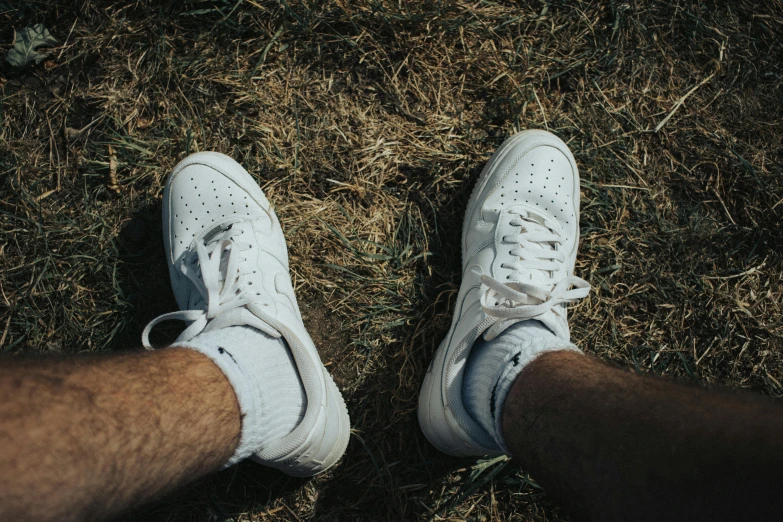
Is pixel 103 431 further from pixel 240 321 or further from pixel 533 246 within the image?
pixel 533 246

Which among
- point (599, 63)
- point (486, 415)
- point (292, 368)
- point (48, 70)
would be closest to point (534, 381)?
point (486, 415)

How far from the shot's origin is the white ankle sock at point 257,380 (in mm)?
1203

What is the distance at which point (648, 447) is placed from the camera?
0.88 metres

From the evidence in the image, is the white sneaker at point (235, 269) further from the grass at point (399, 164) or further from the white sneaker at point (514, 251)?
the white sneaker at point (514, 251)

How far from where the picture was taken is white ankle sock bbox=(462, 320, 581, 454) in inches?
48.8

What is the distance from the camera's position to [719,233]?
1.76m

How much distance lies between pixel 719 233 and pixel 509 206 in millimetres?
713

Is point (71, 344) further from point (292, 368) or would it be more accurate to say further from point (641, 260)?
point (641, 260)

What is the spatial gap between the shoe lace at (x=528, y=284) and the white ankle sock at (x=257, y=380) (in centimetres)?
53

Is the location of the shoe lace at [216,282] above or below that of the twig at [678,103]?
below

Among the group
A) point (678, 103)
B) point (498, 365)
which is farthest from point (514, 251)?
point (678, 103)

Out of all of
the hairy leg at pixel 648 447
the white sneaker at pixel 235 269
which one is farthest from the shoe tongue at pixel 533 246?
the white sneaker at pixel 235 269

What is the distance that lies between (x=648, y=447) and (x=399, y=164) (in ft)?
3.70

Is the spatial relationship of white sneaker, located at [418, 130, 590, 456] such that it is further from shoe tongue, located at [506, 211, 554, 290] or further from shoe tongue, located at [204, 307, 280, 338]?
shoe tongue, located at [204, 307, 280, 338]
